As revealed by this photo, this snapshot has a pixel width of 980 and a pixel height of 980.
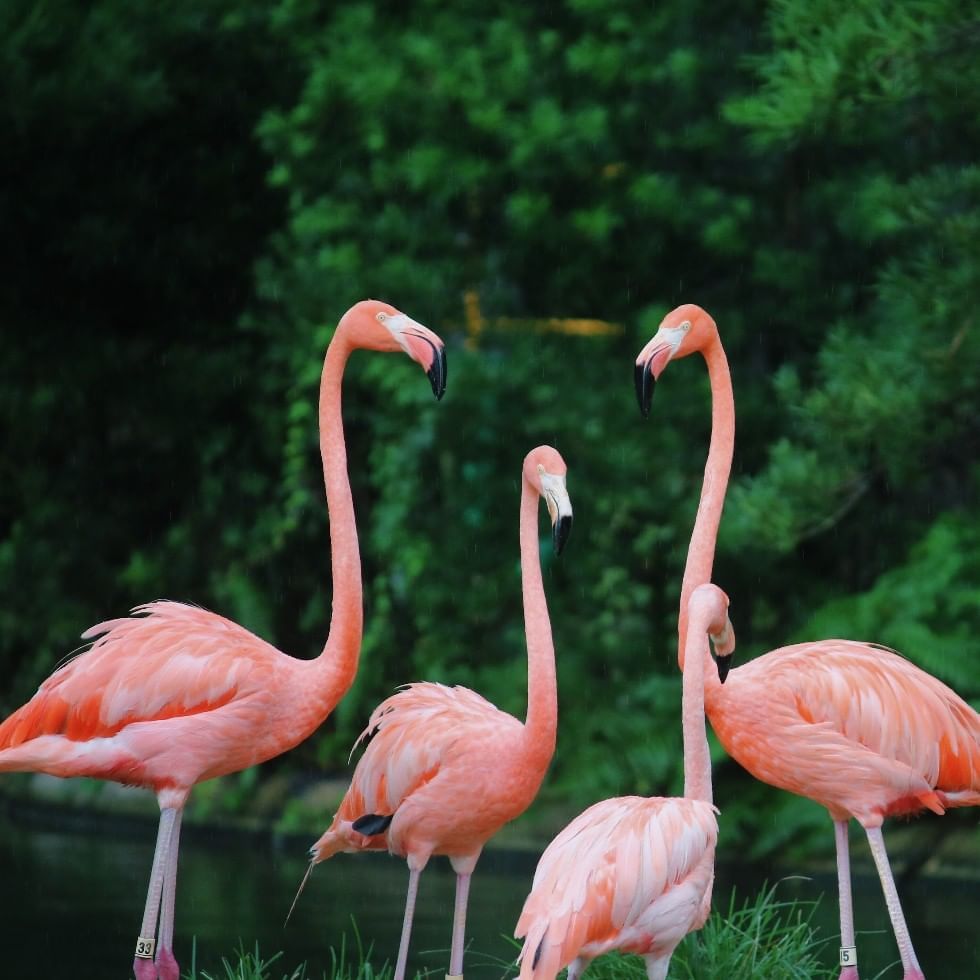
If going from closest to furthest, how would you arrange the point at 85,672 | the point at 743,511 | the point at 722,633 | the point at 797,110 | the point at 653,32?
1. the point at 722,633
2. the point at 85,672
3. the point at 797,110
4. the point at 743,511
5. the point at 653,32

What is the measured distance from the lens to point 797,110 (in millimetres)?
7094

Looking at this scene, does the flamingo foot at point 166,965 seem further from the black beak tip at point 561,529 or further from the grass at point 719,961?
the black beak tip at point 561,529

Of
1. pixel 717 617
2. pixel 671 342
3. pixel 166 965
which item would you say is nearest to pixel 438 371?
pixel 671 342

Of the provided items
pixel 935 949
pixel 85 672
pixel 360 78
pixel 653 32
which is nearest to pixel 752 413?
pixel 653 32

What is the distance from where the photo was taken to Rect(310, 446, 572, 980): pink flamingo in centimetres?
466

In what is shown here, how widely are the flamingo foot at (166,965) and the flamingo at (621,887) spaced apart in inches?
40.5

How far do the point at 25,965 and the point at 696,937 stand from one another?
279 centimetres

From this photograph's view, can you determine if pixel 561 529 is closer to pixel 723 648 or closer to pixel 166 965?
pixel 723 648

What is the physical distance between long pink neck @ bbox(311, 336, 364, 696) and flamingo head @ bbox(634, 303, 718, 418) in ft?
2.70

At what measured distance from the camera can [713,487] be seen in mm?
5152

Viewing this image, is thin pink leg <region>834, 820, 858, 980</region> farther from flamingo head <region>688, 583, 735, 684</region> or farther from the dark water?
the dark water

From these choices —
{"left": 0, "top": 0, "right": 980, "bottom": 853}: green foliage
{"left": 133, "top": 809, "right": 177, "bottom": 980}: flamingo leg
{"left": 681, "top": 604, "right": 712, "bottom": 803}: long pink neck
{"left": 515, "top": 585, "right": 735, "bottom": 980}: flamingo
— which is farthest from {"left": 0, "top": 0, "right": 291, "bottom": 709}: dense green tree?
{"left": 515, "top": 585, "right": 735, "bottom": 980}: flamingo

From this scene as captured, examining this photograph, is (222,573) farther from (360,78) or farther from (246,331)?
(360,78)

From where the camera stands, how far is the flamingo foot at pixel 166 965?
4560 millimetres
